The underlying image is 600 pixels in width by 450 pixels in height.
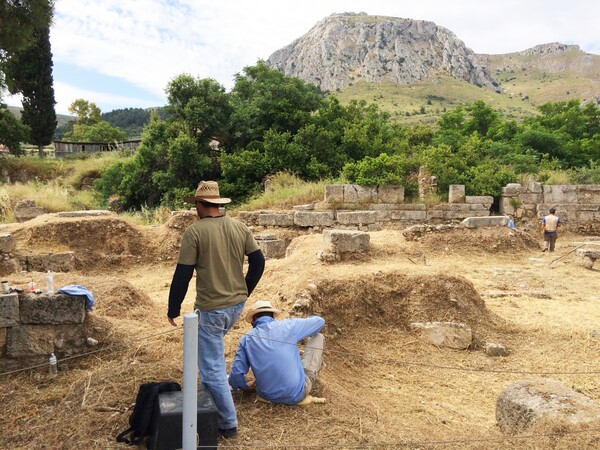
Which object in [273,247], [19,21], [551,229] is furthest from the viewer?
[551,229]

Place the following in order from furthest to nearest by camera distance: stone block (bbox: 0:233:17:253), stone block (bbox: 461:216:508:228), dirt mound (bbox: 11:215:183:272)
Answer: stone block (bbox: 461:216:508:228) < dirt mound (bbox: 11:215:183:272) < stone block (bbox: 0:233:17:253)

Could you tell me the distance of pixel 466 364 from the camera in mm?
6367

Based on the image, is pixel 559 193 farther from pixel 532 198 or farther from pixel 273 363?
pixel 273 363

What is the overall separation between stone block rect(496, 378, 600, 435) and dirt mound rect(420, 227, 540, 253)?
8611 millimetres

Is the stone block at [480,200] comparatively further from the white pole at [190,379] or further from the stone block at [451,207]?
the white pole at [190,379]

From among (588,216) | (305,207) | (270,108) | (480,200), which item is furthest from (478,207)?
(270,108)

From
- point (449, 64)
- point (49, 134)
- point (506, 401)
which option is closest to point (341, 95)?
point (449, 64)

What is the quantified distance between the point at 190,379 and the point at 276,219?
11.5 m

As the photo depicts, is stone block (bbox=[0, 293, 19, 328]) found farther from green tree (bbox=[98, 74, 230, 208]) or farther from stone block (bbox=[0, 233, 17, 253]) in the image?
green tree (bbox=[98, 74, 230, 208])

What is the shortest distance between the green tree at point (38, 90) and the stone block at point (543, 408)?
29.3 meters

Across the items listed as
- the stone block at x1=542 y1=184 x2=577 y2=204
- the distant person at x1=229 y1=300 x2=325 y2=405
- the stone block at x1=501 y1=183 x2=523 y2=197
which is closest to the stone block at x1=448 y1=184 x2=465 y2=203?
the stone block at x1=501 y1=183 x2=523 y2=197

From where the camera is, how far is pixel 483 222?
13.8 m

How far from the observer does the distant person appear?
13.3 ft

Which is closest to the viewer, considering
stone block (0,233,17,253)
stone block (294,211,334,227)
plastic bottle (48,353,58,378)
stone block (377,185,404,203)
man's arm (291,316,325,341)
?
man's arm (291,316,325,341)
